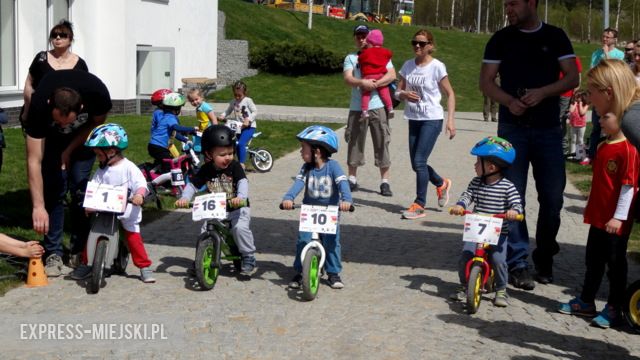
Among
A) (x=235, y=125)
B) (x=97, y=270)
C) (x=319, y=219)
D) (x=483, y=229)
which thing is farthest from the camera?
(x=235, y=125)

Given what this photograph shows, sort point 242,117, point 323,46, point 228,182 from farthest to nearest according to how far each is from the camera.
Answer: point 323,46
point 242,117
point 228,182

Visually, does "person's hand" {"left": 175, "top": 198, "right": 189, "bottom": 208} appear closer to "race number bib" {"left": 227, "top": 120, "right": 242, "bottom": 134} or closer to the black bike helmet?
the black bike helmet

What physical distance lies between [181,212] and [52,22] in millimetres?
12624

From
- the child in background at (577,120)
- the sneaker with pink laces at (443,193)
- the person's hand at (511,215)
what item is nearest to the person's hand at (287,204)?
the person's hand at (511,215)

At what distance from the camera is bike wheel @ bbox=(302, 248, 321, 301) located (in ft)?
22.8

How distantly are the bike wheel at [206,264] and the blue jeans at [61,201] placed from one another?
1197mm

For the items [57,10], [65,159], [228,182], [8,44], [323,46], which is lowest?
[228,182]

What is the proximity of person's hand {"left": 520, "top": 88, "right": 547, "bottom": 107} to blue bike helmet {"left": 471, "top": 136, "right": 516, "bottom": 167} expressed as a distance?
1.47 feet

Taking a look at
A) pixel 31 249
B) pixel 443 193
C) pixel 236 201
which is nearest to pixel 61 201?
pixel 31 249

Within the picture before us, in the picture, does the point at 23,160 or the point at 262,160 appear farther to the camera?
the point at 262,160

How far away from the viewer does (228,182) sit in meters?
7.72

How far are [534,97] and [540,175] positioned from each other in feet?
2.29

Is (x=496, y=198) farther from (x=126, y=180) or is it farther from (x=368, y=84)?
(x=368, y=84)

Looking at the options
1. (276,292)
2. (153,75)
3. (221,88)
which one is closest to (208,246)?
(276,292)
